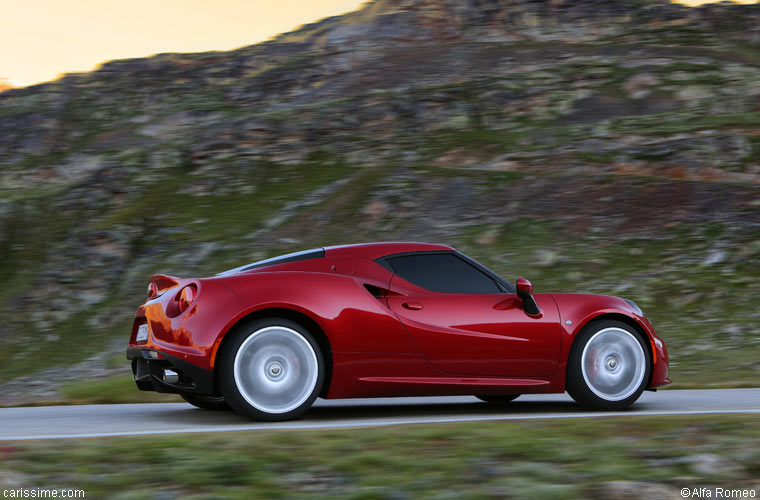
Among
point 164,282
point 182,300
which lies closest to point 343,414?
point 182,300

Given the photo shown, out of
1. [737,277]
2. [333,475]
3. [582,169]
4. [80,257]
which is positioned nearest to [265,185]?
[80,257]

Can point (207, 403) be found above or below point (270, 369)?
below

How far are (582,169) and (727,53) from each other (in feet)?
38.9

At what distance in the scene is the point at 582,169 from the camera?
77.5 feet

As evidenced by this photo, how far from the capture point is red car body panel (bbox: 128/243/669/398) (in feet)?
17.9

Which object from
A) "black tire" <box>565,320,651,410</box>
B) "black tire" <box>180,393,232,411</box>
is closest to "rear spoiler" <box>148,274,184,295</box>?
"black tire" <box>180,393,232,411</box>

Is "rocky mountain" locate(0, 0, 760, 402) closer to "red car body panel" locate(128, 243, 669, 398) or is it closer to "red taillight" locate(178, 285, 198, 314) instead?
"red car body panel" locate(128, 243, 669, 398)

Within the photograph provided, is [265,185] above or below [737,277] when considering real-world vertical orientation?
above

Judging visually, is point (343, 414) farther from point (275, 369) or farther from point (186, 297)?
point (186, 297)

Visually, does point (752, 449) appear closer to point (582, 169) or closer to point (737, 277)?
point (737, 277)

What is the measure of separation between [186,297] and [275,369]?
766 mm

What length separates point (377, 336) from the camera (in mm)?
5711

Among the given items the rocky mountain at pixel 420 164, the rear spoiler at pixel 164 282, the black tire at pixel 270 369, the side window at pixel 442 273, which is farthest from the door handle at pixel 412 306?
the rocky mountain at pixel 420 164

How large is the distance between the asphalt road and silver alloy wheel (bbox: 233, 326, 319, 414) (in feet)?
0.57
